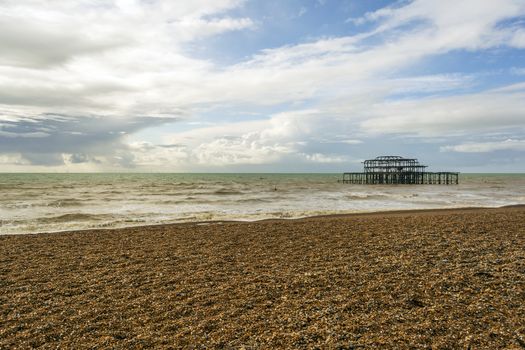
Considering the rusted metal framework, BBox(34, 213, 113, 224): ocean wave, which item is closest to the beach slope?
BBox(34, 213, 113, 224): ocean wave

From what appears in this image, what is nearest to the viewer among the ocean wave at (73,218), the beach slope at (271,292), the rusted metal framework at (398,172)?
the beach slope at (271,292)

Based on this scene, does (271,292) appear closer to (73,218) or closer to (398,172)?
(73,218)

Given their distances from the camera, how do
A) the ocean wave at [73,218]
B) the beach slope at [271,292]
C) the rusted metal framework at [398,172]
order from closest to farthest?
the beach slope at [271,292] → the ocean wave at [73,218] → the rusted metal framework at [398,172]

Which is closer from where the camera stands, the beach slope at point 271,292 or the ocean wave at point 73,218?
the beach slope at point 271,292

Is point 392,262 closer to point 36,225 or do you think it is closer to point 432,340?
point 432,340

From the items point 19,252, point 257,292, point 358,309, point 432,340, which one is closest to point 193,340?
point 257,292

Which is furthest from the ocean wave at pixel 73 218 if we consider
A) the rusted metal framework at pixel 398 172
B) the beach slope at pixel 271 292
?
the rusted metal framework at pixel 398 172

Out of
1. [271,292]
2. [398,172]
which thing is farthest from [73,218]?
[398,172]

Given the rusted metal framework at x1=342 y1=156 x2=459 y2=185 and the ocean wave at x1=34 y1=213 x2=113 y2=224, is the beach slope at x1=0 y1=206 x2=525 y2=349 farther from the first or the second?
the rusted metal framework at x1=342 y1=156 x2=459 y2=185

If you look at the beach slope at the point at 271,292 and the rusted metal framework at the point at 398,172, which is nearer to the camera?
the beach slope at the point at 271,292

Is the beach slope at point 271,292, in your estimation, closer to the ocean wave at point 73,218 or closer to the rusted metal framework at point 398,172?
the ocean wave at point 73,218

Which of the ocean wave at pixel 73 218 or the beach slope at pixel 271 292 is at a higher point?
the beach slope at pixel 271 292

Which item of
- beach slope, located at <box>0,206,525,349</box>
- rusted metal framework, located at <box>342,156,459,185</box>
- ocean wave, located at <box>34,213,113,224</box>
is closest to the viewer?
beach slope, located at <box>0,206,525,349</box>

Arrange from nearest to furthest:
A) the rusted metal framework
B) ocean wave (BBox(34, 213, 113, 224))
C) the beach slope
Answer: the beach slope < ocean wave (BBox(34, 213, 113, 224)) < the rusted metal framework
